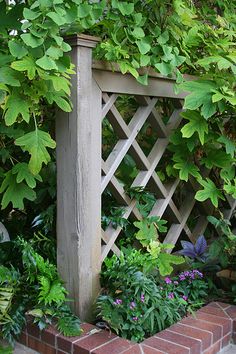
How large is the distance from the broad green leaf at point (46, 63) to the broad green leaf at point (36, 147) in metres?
0.30

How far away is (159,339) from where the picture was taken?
2.01m

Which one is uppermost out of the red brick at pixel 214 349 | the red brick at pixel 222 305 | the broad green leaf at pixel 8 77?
the broad green leaf at pixel 8 77

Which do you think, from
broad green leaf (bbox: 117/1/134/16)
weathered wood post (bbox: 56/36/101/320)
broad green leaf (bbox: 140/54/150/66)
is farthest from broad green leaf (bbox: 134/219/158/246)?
broad green leaf (bbox: 117/1/134/16)

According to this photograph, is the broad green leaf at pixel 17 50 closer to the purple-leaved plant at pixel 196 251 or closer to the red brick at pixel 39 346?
the red brick at pixel 39 346

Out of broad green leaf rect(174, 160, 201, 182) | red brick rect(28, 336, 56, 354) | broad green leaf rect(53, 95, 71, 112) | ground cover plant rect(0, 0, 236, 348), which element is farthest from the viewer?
broad green leaf rect(174, 160, 201, 182)

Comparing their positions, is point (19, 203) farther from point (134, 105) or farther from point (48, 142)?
point (134, 105)

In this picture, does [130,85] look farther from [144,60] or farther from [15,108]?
[15,108]

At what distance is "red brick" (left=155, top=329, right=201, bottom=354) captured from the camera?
6.46ft

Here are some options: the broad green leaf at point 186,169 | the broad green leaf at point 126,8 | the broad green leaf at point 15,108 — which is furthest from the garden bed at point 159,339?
the broad green leaf at point 126,8

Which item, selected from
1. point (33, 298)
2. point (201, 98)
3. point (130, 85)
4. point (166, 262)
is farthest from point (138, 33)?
point (33, 298)

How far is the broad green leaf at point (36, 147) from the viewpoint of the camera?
1842mm

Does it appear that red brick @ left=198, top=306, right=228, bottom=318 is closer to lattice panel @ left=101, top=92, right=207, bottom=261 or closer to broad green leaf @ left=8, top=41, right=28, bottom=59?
lattice panel @ left=101, top=92, right=207, bottom=261

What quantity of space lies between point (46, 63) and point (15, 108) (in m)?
0.23

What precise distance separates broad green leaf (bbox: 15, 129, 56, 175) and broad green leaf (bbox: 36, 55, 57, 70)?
304 mm
